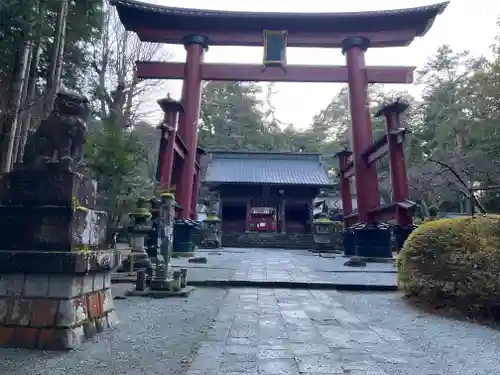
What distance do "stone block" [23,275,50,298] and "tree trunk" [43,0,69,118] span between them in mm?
6218

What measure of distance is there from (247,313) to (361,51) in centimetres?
1237

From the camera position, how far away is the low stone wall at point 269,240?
2141cm

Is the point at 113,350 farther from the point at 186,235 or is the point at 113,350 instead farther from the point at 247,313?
the point at 186,235

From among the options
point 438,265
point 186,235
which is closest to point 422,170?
point 186,235

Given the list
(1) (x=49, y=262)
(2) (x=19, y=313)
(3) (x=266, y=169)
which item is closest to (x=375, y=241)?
(1) (x=49, y=262)

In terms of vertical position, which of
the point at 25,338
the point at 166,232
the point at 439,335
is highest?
the point at 166,232

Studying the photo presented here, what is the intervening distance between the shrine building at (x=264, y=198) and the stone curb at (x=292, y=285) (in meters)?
15.4

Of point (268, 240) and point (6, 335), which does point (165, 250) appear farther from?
point (268, 240)

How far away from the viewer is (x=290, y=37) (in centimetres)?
1405

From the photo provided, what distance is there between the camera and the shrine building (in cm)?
2273

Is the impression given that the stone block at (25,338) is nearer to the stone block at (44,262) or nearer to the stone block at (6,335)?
the stone block at (6,335)

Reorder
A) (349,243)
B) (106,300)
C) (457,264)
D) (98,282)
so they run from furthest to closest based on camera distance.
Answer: (349,243) < (457,264) < (106,300) < (98,282)

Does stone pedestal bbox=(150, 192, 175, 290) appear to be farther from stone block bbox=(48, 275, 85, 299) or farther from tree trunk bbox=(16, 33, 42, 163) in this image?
tree trunk bbox=(16, 33, 42, 163)

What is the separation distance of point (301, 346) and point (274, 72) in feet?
40.1
